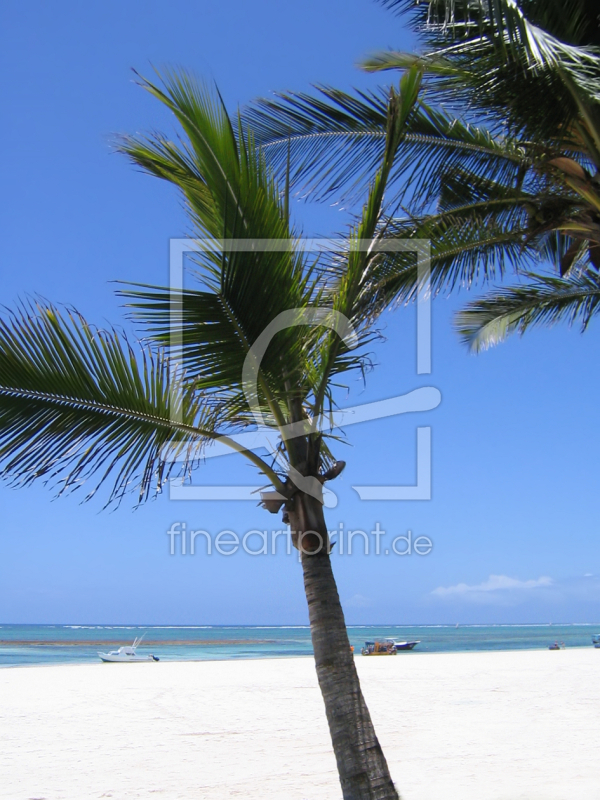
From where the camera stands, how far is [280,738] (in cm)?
848

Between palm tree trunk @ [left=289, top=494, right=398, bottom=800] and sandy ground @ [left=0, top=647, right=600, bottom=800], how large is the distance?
2.23 metres

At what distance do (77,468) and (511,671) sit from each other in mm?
16502

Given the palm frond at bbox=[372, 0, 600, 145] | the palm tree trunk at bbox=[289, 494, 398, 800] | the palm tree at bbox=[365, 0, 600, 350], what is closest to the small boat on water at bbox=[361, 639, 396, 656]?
the palm tree at bbox=[365, 0, 600, 350]

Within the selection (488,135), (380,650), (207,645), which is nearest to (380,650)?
(380,650)

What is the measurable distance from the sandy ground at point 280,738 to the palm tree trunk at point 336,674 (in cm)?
223

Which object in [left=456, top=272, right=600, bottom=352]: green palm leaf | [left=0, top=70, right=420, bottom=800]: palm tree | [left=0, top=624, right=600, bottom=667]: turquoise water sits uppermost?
[left=456, top=272, right=600, bottom=352]: green palm leaf

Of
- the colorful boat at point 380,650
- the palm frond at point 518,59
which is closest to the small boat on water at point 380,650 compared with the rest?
the colorful boat at point 380,650

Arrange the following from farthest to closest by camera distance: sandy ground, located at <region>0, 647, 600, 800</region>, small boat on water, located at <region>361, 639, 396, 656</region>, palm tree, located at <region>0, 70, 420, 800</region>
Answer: small boat on water, located at <region>361, 639, 396, 656</region> < sandy ground, located at <region>0, 647, 600, 800</region> < palm tree, located at <region>0, 70, 420, 800</region>

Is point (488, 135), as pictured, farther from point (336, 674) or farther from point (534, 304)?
point (336, 674)

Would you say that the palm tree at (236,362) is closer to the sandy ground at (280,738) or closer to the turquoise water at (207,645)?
the sandy ground at (280,738)

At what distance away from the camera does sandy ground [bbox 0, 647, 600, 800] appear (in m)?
6.04

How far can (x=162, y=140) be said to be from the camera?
12.6 ft

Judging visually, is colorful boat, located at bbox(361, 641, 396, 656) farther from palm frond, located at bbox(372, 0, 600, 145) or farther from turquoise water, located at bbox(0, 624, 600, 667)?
palm frond, located at bbox(372, 0, 600, 145)

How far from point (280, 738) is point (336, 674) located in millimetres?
5453
